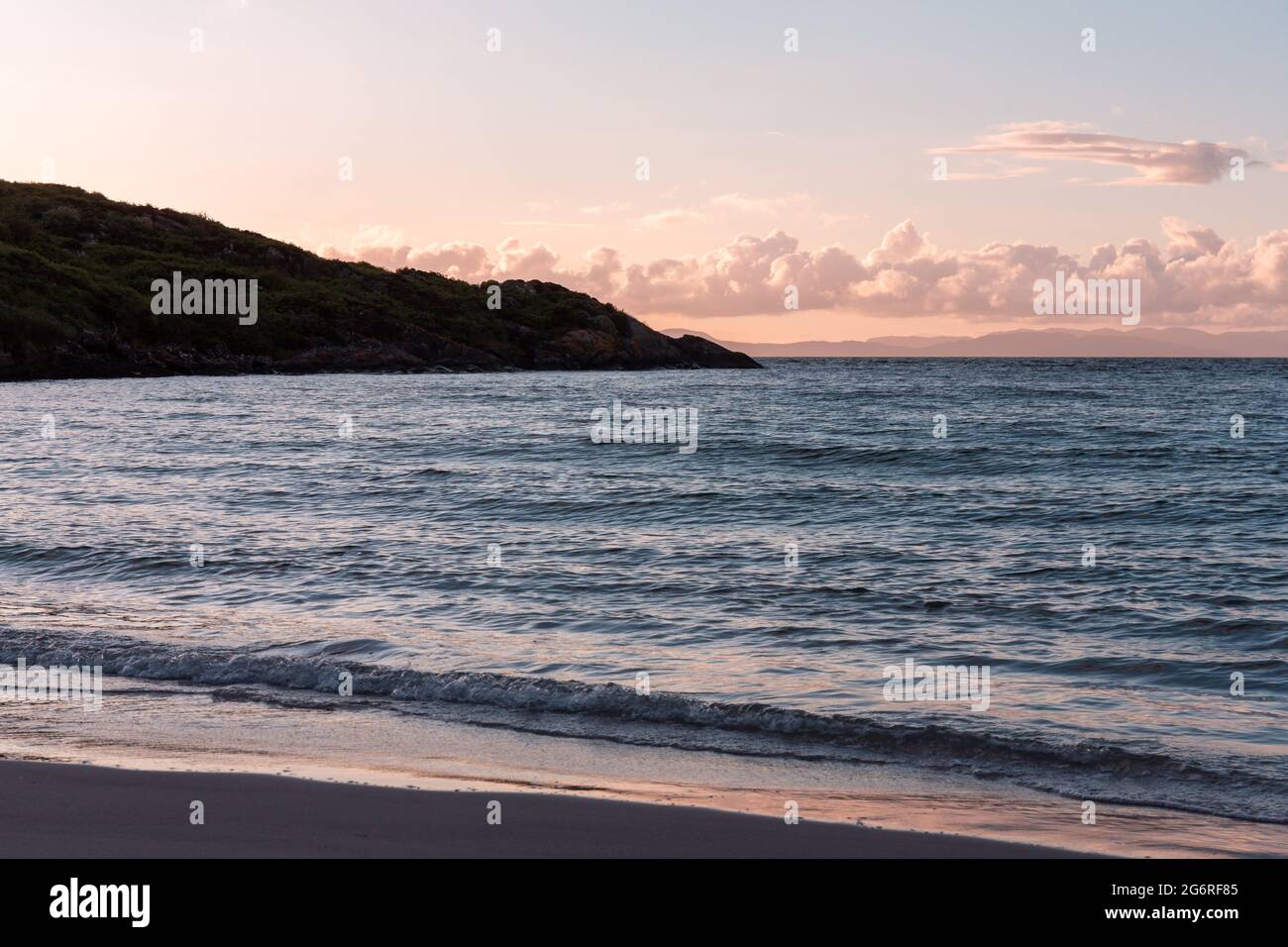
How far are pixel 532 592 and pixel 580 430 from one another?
25.8 meters

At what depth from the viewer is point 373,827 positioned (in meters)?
6.56

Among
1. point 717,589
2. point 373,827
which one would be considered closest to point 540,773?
point 373,827

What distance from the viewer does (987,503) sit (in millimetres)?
22969

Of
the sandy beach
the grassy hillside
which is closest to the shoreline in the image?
the sandy beach

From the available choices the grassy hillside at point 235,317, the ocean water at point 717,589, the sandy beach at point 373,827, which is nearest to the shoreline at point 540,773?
the sandy beach at point 373,827

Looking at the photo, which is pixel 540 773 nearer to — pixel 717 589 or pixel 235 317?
pixel 717 589

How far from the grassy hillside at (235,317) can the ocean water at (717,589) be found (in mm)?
49142

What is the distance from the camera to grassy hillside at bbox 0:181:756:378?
7831 centimetres

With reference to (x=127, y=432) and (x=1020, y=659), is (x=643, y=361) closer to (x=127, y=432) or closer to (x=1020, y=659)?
(x=127, y=432)

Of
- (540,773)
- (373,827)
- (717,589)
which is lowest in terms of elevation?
(540,773)

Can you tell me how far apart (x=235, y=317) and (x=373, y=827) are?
97.4 meters

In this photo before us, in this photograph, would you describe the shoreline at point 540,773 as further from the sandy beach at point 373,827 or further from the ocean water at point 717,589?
A: the ocean water at point 717,589

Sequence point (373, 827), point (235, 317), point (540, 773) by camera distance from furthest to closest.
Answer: point (235, 317)
point (540, 773)
point (373, 827)

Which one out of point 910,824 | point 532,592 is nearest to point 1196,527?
point 532,592
